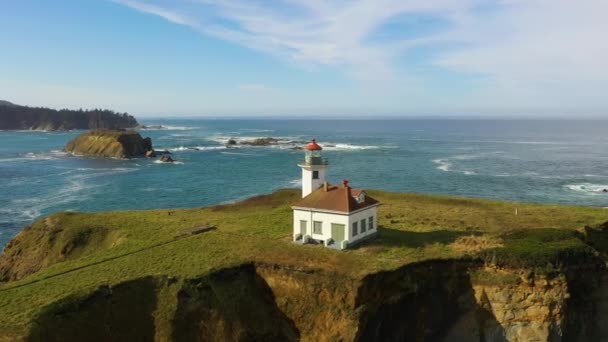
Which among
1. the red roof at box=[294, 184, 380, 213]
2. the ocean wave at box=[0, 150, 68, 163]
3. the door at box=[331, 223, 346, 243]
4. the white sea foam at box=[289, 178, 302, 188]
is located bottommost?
the white sea foam at box=[289, 178, 302, 188]

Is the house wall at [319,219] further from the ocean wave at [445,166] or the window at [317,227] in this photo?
the ocean wave at [445,166]

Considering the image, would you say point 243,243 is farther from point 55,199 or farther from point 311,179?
point 55,199

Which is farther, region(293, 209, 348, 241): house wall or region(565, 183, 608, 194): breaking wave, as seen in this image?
region(565, 183, 608, 194): breaking wave

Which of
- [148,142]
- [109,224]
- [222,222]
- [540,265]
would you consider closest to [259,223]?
[222,222]

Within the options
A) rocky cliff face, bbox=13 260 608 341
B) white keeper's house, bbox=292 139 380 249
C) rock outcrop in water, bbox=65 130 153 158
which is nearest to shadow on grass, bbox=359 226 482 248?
white keeper's house, bbox=292 139 380 249

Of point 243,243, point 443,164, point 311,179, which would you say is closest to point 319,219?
point 243,243

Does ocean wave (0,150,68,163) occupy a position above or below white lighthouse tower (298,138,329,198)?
below

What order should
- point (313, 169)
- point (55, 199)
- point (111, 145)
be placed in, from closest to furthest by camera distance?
point (313, 169) < point (55, 199) < point (111, 145)

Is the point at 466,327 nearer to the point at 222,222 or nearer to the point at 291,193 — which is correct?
the point at 222,222

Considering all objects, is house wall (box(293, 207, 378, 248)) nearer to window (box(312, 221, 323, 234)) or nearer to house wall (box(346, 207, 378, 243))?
house wall (box(346, 207, 378, 243))
